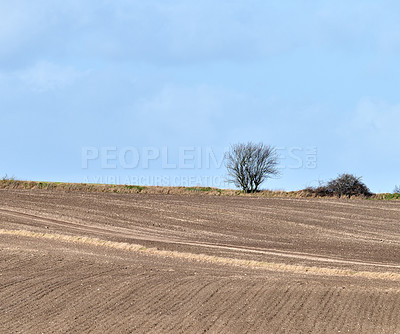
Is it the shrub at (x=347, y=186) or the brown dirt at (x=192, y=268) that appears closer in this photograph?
the brown dirt at (x=192, y=268)

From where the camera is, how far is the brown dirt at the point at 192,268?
45.2 feet

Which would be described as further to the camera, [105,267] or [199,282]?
[105,267]

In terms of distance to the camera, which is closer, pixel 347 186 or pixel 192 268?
pixel 192 268

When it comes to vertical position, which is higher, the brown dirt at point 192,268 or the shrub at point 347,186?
the shrub at point 347,186

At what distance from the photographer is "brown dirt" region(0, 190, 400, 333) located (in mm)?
13789

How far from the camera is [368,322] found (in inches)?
539

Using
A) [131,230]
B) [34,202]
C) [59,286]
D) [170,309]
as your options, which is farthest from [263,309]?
[34,202]

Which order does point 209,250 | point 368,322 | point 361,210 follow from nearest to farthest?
point 368,322 < point 209,250 < point 361,210

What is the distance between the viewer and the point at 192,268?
19.8 m

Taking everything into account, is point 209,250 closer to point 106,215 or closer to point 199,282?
point 199,282

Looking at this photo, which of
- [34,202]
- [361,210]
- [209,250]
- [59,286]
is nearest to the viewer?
[59,286]

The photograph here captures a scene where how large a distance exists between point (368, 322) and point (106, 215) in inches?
940

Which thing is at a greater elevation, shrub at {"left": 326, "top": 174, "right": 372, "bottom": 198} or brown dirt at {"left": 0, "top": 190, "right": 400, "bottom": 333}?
shrub at {"left": 326, "top": 174, "right": 372, "bottom": 198}

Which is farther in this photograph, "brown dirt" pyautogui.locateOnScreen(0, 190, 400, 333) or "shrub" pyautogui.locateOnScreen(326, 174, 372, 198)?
"shrub" pyautogui.locateOnScreen(326, 174, 372, 198)
